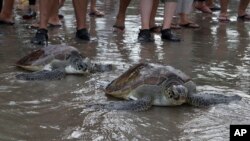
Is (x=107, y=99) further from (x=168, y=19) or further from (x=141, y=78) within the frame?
(x=168, y=19)

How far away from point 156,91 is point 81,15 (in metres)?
3.09

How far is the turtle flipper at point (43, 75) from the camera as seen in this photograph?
447cm

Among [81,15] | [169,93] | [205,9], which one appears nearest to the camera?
[169,93]

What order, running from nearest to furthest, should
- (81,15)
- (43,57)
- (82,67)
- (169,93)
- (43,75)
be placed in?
(169,93), (43,75), (82,67), (43,57), (81,15)

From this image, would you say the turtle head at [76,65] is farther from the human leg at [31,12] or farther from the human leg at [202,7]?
the human leg at [202,7]

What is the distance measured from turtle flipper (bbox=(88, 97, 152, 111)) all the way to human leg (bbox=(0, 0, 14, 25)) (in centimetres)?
453

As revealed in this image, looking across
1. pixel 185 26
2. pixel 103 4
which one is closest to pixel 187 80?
pixel 185 26

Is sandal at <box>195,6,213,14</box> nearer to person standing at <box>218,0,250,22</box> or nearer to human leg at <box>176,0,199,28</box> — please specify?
person standing at <box>218,0,250,22</box>

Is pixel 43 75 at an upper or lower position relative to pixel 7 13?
lower

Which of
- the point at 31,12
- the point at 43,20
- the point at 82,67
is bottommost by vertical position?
the point at 82,67

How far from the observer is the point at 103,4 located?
501 inches

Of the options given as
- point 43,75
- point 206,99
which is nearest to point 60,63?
point 43,75

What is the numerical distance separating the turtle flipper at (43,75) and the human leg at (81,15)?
2091 millimetres

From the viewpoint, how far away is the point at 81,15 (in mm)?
6617
